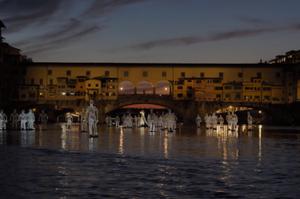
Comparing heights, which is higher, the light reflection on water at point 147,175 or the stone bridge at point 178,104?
the stone bridge at point 178,104

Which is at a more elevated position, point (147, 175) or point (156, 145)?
point (156, 145)

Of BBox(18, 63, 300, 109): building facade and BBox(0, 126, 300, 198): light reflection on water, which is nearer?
BBox(0, 126, 300, 198): light reflection on water

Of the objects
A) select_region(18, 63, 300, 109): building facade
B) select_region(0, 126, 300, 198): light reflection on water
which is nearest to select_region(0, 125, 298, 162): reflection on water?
select_region(0, 126, 300, 198): light reflection on water

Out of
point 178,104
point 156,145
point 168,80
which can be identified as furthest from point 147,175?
point 168,80

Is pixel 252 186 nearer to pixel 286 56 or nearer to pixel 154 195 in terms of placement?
pixel 154 195

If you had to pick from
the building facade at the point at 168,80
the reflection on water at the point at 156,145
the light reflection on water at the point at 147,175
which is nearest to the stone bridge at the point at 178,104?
the building facade at the point at 168,80

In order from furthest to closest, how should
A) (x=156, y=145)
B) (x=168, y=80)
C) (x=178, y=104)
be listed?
(x=168, y=80) < (x=178, y=104) < (x=156, y=145)

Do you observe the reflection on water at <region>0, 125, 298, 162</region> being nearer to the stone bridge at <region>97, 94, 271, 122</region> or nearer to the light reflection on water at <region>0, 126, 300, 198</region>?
the light reflection on water at <region>0, 126, 300, 198</region>

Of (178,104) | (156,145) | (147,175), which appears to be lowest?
(147,175)

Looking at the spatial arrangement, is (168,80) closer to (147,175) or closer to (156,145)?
(156,145)

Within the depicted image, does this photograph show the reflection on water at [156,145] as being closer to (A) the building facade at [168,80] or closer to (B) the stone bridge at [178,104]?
(B) the stone bridge at [178,104]

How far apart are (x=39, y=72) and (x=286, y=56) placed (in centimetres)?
7678

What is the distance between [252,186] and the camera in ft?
56.1

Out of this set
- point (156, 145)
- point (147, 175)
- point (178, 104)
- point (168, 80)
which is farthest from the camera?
point (168, 80)
